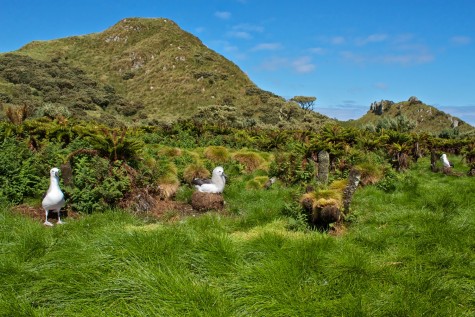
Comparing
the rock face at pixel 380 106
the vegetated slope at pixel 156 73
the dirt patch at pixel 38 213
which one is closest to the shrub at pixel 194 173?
the dirt patch at pixel 38 213

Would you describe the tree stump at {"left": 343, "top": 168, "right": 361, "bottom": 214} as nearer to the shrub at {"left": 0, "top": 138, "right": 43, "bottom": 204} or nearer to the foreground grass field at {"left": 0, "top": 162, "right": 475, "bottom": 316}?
the foreground grass field at {"left": 0, "top": 162, "right": 475, "bottom": 316}

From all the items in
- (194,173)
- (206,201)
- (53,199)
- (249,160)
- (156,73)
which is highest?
(156,73)

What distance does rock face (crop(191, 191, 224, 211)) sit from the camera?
27.8 ft

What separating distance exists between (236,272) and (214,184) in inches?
194

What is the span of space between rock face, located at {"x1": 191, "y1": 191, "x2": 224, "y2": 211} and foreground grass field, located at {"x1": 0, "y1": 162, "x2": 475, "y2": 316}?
2923mm

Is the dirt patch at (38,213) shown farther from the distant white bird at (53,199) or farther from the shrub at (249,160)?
the shrub at (249,160)

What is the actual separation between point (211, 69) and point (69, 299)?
8491 centimetres

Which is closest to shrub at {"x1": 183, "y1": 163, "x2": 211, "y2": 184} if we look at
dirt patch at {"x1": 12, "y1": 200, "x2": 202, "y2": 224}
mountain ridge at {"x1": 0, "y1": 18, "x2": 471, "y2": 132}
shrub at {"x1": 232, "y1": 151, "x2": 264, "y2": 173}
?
dirt patch at {"x1": 12, "y1": 200, "x2": 202, "y2": 224}

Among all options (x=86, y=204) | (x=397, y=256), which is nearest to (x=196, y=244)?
(x=397, y=256)

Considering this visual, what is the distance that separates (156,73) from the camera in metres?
82.9

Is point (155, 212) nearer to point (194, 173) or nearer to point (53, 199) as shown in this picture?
point (53, 199)

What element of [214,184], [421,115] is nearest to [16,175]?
[214,184]

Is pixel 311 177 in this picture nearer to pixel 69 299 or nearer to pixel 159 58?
pixel 69 299

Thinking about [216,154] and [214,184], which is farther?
[216,154]
